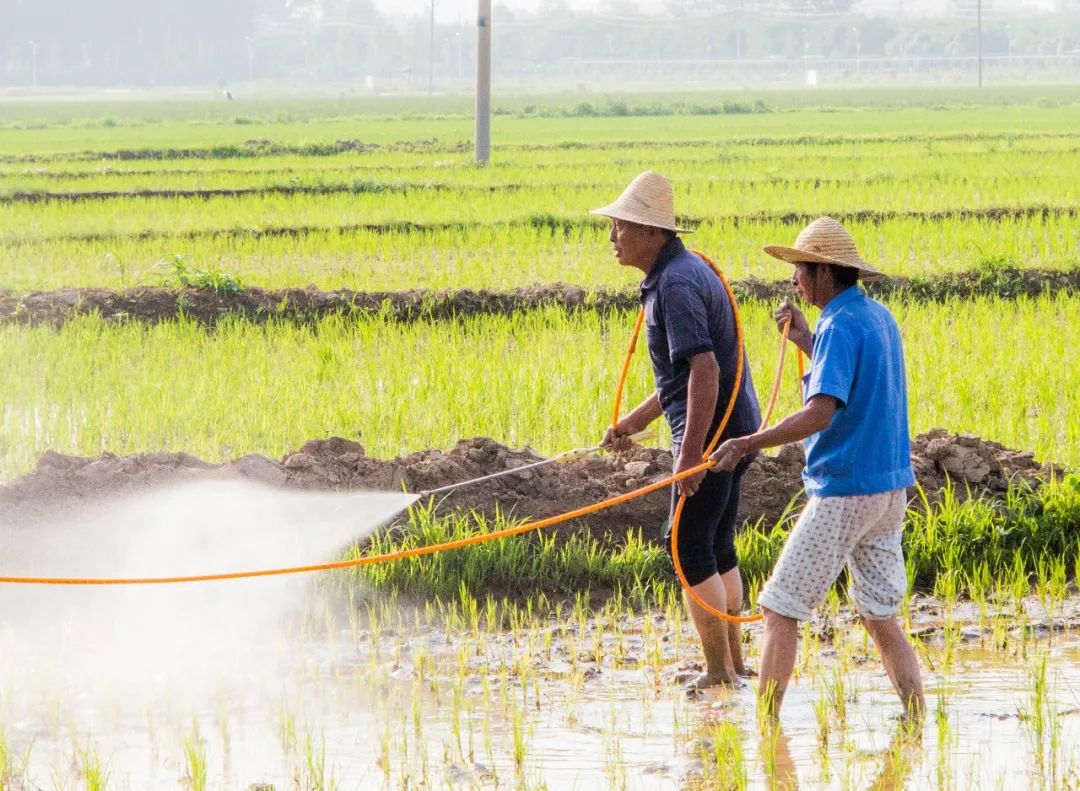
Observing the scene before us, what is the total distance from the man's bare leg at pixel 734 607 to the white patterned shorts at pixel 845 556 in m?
0.53

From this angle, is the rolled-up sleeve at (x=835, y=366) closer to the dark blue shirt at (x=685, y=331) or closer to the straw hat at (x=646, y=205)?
the dark blue shirt at (x=685, y=331)

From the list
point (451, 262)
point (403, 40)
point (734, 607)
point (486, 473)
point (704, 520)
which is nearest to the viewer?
point (704, 520)

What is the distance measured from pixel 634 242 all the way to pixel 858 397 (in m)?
0.73

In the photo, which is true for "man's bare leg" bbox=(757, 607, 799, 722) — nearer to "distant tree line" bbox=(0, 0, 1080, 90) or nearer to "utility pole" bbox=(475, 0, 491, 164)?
"utility pole" bbox=(475, 0, 491, 164)

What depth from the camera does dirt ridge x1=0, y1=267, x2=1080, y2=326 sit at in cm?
968

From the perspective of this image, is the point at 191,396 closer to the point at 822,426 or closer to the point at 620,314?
the point at 620,314

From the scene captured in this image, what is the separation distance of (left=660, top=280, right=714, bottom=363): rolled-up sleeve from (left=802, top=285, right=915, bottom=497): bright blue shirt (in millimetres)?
311

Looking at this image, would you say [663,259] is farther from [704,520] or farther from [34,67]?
[34,67]

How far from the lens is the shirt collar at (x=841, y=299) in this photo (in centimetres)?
341

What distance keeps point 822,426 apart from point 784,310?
1.25 ft

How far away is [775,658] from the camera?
3537 mm

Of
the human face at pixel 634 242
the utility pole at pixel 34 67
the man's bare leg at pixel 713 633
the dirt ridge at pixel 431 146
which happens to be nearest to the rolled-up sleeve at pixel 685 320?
the human face at pixel 634 242

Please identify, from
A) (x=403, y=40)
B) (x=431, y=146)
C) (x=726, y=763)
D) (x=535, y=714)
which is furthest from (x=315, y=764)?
(x=403, y=40)

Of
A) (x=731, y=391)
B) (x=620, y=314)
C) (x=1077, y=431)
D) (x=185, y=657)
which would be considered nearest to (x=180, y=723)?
(x=185, y=657)
